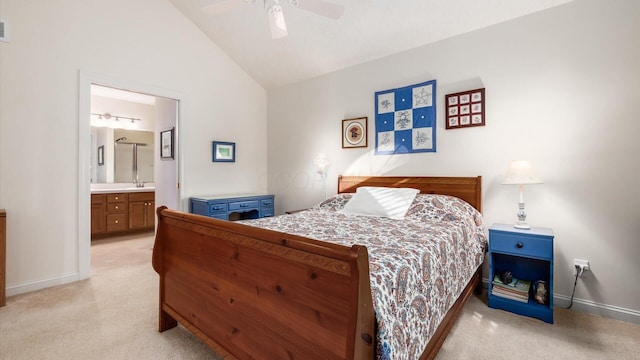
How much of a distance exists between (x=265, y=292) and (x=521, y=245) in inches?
79.5

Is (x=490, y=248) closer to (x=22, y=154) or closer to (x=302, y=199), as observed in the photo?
(x=302, y=199)

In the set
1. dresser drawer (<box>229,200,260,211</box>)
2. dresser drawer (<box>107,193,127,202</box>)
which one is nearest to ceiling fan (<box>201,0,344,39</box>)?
dresser drawer (<box>229,200,260,211</box>)

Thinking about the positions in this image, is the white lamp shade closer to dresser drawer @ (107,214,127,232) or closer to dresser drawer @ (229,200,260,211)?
dresser drawer @ (229,200,260,211)

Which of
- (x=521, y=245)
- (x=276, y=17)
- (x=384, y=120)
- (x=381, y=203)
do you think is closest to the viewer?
(x=276, y=17)

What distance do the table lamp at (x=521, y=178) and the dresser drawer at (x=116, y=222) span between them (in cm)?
546

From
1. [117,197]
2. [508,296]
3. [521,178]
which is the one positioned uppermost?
[521,178]

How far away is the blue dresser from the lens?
3.57m

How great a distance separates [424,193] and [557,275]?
1275 mm

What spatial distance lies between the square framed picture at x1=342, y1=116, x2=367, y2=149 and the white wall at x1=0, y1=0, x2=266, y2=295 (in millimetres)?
2193

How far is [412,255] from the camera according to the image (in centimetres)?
145

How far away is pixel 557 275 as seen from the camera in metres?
2.42

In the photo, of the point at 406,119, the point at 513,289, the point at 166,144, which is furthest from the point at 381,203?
the point at 166,144

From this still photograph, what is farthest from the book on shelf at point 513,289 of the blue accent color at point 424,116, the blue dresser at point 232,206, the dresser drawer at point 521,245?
the blue dresser at point 232,206

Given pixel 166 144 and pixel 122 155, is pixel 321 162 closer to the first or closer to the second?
pixel 166 144
